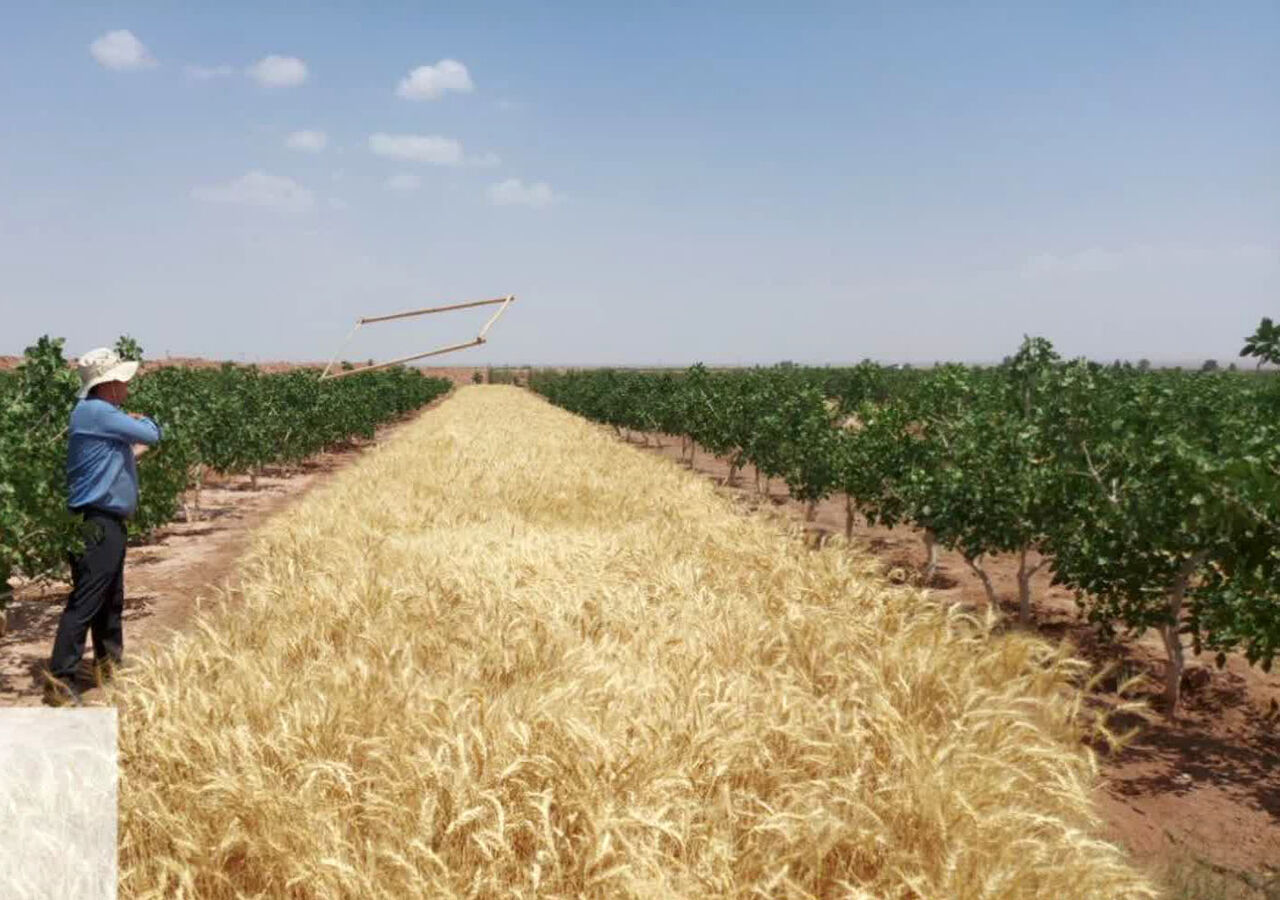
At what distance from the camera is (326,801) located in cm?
298

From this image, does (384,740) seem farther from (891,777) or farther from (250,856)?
(891,777)

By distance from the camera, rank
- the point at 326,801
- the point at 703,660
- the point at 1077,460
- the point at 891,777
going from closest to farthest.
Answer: the point at 326,801
the point at 891,777
the point at 703,660
the point at 1077,460

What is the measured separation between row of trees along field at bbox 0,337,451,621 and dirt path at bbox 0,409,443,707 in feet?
1.75

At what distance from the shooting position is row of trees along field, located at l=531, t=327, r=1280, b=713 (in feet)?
17.4

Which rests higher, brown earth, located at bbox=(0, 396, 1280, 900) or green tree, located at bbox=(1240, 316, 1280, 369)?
green tree, located at bbox=(1240, 316, 1280, 369)

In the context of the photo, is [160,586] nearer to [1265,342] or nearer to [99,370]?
[99,370]

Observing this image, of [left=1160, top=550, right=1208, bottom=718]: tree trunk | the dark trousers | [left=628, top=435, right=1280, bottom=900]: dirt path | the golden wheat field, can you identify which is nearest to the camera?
the golden wheat field

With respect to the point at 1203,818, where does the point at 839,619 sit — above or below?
above

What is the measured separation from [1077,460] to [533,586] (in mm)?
5351

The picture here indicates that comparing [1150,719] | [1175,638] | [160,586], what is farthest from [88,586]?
[1175,638]

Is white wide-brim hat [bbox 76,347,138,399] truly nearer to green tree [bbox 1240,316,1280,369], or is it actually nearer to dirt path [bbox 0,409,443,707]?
dirt path [bbox 0,409,443,707]

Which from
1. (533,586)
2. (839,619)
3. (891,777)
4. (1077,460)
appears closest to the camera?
(891,777)

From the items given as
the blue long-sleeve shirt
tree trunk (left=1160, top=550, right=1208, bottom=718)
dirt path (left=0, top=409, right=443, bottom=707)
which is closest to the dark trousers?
the blue long-sleeve shirt

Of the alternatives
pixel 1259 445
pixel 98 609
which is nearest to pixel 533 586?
pixel 98 609
